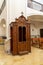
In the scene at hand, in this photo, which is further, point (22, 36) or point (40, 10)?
point (40, 10)

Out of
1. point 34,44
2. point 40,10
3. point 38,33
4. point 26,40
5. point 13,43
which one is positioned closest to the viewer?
point 13,43

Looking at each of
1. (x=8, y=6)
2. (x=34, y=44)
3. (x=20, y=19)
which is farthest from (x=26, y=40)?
(x=34, y=44)

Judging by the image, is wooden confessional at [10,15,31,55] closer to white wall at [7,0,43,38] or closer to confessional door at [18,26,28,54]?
confessional door at [18,26,28,54]

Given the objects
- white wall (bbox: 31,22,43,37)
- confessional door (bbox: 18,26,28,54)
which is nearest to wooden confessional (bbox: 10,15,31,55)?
confessional door (bbox: 18,26,28,54)

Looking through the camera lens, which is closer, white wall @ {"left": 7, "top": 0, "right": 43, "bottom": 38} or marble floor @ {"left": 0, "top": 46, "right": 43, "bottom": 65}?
marble floor @ {"left": 0, "top": 46, "right": 43, "bottom": 65}

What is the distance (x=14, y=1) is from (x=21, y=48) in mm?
3400

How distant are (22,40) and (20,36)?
0.98ft

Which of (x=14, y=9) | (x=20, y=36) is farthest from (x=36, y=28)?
(x=20, y=36)

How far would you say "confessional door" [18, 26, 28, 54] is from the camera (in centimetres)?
694

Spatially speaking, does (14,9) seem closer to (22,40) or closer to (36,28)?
(22,40)

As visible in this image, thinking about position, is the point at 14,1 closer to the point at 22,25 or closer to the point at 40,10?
the point at 22,25

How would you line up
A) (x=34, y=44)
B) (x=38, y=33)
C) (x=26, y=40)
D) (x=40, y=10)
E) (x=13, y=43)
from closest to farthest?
(x=13, y=43) → (x=26, y=40) → (x=40, y=10) → (x=34, y=44) → (x=38, y=33)

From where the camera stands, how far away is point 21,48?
22.8 feet

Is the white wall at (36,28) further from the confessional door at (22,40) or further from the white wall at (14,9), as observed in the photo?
the confessional door at (22,40)
